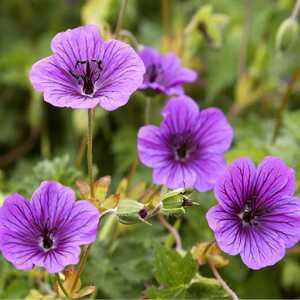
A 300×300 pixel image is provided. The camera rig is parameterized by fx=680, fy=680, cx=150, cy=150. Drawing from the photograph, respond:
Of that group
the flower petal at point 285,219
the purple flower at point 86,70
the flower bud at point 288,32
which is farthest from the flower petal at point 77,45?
the flower bud at point 288,32

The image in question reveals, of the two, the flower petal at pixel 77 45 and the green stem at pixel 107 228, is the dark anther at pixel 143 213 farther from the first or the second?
the green stem at pixel 107 228

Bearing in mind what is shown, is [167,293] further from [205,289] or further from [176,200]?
[176,200]

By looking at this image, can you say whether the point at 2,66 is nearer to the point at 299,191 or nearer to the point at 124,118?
the point at 124,118

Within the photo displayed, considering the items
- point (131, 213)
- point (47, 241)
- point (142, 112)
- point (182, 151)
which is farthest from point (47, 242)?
point (142, 112)

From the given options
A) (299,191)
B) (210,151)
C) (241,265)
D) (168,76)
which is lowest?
(241,265)

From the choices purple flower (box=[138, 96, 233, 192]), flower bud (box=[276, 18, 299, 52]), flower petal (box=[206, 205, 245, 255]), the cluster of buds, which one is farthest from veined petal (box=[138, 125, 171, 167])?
flower bud (box=[276, 18, 299, 52])

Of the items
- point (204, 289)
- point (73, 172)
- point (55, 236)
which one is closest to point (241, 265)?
point (204, 289)
